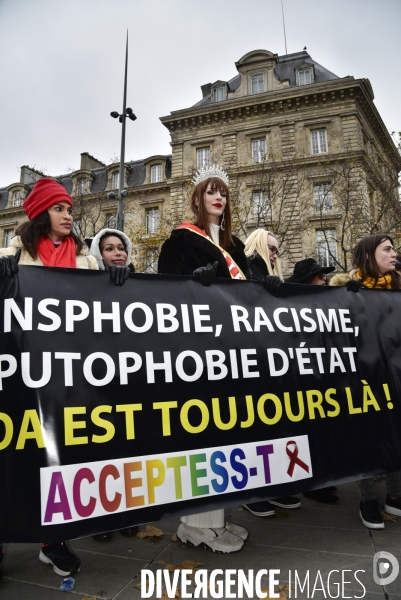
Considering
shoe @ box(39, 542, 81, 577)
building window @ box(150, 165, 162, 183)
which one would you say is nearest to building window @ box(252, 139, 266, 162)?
building window @ box(150, 165, 162, 183)

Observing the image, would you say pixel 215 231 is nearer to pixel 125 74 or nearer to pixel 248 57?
pixel 125 74

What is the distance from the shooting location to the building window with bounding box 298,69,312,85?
28.4m

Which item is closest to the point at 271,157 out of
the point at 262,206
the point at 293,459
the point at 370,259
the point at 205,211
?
the point at 262,206

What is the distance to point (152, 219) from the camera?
100 feet

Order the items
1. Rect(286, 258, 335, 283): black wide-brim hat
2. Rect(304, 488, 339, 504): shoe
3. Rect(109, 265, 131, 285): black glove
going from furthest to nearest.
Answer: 1. Rect(286, 258, 335, 283): black wide-brim hat
2. Rect(304, 488, 339, 504): shoe
3. Rect(109, 265, 131, 285): black glove

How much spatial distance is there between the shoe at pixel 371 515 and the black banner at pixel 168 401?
11.3 inches

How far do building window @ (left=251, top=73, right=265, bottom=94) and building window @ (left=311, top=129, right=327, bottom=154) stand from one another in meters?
5.78

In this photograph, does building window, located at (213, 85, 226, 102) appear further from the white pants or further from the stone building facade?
the white pants

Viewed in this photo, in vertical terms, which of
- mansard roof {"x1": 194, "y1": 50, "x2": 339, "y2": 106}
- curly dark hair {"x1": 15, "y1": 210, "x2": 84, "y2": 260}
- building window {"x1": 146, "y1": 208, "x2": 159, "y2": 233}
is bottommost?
A: curly dark hair {"x1": 15, "y1": 210, "x2": 84, "y2": 260}

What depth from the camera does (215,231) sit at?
119 inches

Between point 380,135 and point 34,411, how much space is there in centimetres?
3279

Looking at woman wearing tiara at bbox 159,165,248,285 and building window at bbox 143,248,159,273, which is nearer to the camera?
woman wearing tiara at bbox 159,165,248,285

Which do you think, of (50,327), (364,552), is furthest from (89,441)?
(364,552)

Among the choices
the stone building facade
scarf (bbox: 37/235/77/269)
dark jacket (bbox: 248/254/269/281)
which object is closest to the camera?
scarf (bbox: 37/235/77/269)
